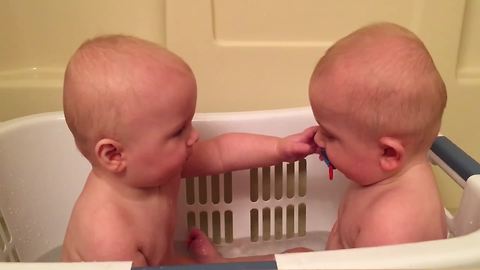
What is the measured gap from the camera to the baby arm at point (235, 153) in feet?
3.14

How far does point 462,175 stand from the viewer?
0.80m

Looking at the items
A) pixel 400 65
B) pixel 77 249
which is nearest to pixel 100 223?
pixel 77 249

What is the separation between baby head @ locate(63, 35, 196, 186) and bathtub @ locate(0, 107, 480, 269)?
233mm

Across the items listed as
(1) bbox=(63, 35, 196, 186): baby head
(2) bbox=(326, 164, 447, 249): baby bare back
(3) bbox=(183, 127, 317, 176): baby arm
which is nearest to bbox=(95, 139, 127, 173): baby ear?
(1) bbox=(63, 35, 196, 186): baby head

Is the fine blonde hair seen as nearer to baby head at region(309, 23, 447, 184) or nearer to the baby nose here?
the baby nose

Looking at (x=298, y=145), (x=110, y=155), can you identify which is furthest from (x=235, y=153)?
(x=110, y=155)

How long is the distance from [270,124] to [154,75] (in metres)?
0.34

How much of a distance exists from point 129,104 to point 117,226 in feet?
0.56

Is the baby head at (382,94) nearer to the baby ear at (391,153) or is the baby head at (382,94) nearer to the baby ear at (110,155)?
the baby ear at (391,153)

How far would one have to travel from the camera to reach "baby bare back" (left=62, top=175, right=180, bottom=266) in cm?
74

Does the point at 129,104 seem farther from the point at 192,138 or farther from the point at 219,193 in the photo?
the point at 219,193

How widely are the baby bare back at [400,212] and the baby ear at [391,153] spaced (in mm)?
27

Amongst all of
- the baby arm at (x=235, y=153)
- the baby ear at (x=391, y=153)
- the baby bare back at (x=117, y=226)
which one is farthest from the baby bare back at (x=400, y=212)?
the baby bare back at (x=117, y=226)

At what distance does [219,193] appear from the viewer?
1.05 meters
